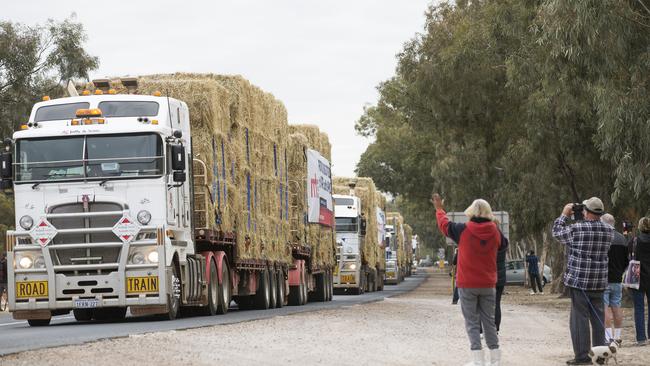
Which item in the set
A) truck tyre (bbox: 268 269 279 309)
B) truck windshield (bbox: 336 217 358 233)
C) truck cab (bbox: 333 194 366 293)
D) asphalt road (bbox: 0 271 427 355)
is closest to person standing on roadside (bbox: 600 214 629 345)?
asphalt road (bbox: 0 271 427 355)

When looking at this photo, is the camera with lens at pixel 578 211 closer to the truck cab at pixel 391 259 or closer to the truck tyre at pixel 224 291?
the truck tyre at pixel 224 291

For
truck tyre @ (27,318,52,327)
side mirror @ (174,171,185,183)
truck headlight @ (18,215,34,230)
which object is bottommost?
truck tyre @ (27,318,52,327)

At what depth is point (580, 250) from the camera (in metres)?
14.2

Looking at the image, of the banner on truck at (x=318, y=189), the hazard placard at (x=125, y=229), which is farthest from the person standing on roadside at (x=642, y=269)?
the banner on truck at (x=318, y=189)

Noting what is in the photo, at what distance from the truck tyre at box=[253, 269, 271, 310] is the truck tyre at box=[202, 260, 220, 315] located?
4895 millimetres

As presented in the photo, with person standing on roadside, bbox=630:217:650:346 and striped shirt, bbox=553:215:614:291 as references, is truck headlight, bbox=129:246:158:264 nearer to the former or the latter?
person standing on roadside, bbox=630:217:650:346

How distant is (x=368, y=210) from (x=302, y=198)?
19146 mm

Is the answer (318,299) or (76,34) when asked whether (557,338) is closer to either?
(318,299)

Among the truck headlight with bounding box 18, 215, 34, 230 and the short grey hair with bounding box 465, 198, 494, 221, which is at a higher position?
the truck headlight with bounding box 18, 215, 34, 230

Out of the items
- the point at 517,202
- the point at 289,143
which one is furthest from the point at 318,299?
the point at 517,202

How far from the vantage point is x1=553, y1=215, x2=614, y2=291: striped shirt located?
1420 cm

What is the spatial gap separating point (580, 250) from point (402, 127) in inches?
2687

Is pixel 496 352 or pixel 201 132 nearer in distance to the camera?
pixel 496 352

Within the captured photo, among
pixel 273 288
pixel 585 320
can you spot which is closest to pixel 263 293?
pixel 273 288
